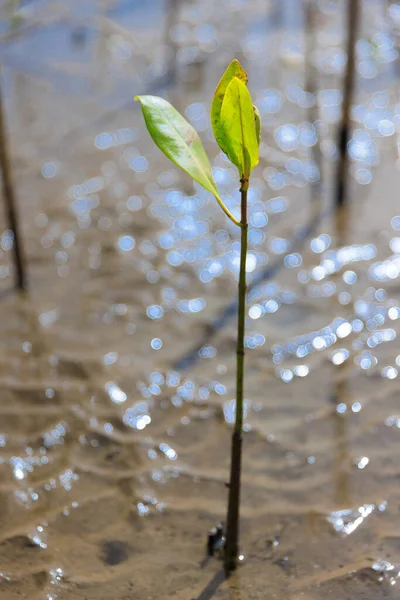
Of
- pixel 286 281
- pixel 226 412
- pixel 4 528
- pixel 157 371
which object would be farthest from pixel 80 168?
pixel 4 528

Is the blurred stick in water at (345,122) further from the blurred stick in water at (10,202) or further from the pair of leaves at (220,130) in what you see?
the pair of leaves at (220,130)

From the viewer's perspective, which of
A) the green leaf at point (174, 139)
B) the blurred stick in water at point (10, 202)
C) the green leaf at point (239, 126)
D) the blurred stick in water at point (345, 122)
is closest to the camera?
the green leaf at point (239, 126)

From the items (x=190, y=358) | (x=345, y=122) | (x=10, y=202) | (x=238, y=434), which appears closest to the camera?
(x=238, y=434)

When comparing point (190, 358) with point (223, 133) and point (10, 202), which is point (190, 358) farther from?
point (223, 133)

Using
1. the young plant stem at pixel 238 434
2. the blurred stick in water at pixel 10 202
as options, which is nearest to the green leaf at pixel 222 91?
the young plant stem at pixel 238 434

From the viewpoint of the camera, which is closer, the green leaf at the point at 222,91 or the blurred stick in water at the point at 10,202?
the green leaf at the point at 222,91

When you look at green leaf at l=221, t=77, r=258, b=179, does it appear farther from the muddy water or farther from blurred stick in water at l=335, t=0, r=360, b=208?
blurred stick in water at l=335, t=0, r=360, b=208

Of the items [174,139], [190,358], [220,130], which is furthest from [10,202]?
[220,130]
